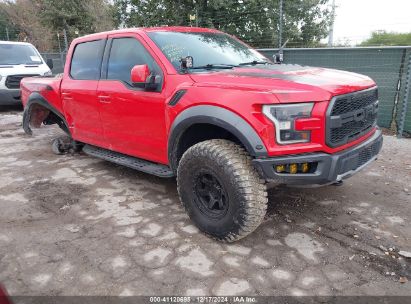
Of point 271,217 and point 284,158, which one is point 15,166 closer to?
point 271,217

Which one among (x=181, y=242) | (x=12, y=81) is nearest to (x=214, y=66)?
(x=181, y=242)

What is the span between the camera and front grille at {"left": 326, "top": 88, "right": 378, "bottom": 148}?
2.84 meters

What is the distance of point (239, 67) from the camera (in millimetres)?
3871

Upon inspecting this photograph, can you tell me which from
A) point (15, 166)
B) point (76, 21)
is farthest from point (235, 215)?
point (76, 21)

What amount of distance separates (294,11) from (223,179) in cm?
1064

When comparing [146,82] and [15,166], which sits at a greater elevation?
[146,82]

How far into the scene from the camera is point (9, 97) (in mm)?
9883

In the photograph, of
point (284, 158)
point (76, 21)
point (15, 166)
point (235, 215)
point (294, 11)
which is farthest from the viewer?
point (76, 21)

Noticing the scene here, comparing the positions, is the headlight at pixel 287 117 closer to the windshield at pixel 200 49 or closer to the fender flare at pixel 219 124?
the fender flare at pixel 219 124

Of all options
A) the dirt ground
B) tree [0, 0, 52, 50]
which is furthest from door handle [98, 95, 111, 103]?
tree [0, 0, 52, 50]

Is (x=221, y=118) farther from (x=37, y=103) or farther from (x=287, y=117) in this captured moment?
(x=37, y=103)

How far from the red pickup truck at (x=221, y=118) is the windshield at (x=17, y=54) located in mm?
7116

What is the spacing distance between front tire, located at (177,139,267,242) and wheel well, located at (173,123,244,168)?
225mm

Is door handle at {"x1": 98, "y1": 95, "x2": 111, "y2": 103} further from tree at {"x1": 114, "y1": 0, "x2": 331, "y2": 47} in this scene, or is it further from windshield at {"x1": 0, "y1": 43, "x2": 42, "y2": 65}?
tree at {"x1": 114, "y1": 0, "x2": 331, "y2": 47}
